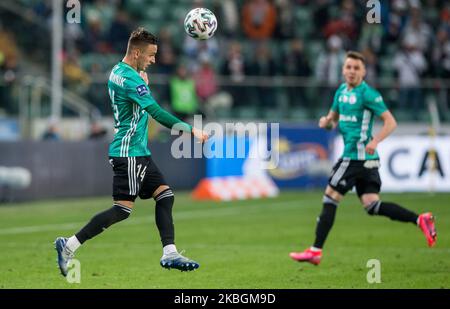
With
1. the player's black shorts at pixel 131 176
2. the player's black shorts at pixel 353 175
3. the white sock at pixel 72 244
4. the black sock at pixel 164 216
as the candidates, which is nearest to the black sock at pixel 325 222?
the player's black shorts at pixel 353 175

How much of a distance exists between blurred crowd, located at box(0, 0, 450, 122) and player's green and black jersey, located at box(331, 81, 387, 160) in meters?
11.7

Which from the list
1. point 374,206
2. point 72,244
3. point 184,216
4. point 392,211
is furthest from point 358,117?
point 184,216

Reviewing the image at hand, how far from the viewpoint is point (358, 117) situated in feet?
41.0

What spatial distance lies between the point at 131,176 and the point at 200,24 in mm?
1824

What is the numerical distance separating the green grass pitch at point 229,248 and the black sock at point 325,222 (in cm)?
31

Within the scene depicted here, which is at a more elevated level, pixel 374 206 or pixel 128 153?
pixel 128 153

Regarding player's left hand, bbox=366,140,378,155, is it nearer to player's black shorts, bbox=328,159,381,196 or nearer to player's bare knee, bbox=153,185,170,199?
player's black shorts, bbox=328,159,381,196

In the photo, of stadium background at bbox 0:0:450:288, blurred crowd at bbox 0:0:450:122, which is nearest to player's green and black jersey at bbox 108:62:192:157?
stadium background at bbox 0:0:450:288

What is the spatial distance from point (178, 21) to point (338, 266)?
17.8m

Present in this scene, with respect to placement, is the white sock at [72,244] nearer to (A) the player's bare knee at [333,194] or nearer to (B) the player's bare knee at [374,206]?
(A) the player's bare knee at [333,194]

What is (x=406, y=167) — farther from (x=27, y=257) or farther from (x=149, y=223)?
(x=27, y=257)

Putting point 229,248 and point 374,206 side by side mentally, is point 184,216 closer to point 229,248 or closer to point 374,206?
point 229,248

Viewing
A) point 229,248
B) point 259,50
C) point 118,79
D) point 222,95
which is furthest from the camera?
point 259,50

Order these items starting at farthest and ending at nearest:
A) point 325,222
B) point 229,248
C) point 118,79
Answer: point 229,248
point 325,222
point 118,79
